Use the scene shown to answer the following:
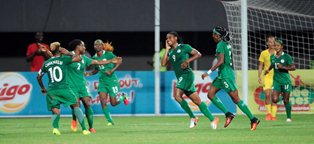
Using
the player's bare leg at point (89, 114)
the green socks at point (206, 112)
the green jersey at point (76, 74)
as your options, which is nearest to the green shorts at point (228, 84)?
the green socks at point (206, 112)

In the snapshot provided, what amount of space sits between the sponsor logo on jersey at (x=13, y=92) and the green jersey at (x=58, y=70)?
29.2 feet

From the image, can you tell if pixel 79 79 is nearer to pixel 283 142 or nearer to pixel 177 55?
pixel 177 55

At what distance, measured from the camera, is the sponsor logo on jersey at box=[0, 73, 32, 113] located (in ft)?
87.2

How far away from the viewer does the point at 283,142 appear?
15125mm

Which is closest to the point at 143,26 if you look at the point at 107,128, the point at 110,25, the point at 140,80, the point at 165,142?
the point at 110,25

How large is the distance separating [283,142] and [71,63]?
15.7 feet

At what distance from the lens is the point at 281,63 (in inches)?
907

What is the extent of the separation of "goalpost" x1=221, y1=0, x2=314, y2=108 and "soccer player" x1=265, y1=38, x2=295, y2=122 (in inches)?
130

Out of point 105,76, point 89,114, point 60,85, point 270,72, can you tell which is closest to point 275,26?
point 270,72

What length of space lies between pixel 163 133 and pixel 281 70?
617cm

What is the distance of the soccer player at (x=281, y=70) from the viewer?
22906mm

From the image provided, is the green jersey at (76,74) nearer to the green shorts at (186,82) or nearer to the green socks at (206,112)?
the green shorts at (186,82)

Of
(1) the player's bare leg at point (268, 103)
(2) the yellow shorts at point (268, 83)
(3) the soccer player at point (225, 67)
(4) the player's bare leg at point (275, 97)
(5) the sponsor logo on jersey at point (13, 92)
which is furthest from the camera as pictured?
(5) the sponsor logo on jersey at point (13, 92)

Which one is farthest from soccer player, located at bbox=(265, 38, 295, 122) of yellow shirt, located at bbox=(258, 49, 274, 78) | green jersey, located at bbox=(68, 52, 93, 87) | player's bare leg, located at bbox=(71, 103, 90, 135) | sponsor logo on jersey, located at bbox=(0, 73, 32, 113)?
sponsor logo on jersey, located at bbox=(0, 73, 32, 113)
